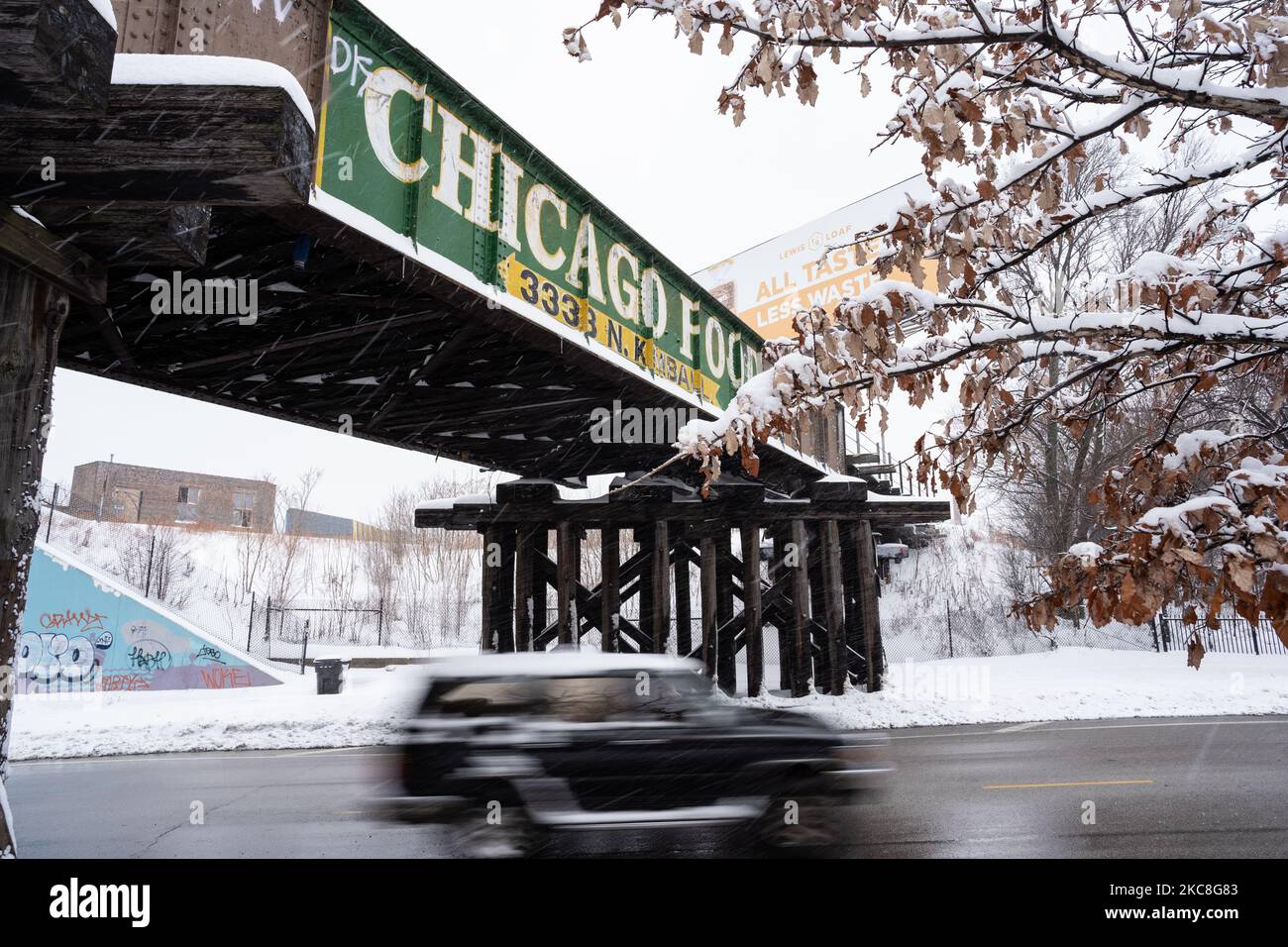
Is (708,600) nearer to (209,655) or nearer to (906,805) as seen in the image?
(906,805)

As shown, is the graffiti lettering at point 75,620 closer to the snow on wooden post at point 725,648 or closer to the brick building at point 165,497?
the snow on wooden post at point 725,648

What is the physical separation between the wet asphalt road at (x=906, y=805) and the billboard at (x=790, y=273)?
20.0 meters

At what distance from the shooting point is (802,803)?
17.8 ft

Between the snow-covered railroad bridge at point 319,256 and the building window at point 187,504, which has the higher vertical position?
the building window at point 187,504

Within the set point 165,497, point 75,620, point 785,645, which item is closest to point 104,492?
point 165,497

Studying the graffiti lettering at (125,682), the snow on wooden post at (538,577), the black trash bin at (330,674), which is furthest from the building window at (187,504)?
the snow on wooden post at (538,577)

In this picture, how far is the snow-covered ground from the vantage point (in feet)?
39.4

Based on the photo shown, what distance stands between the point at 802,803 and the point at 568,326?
17.6 feet

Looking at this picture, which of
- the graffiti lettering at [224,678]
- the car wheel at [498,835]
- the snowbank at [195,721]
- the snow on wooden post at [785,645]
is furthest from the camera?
the graffiti lettering at [224,678]

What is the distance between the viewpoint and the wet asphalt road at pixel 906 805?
5629 millimetres

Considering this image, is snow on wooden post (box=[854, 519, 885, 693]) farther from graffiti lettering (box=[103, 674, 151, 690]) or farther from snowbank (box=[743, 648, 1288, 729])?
graffiti lettering (box=[103, 674, 151, 690])

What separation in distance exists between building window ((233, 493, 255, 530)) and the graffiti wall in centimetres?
3935

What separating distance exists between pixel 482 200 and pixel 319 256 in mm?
1705

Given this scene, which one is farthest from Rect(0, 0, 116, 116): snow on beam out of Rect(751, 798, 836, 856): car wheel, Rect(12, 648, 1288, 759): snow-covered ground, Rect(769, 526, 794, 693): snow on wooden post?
Rect(769, 526, 794, 693): snow on wooden post
